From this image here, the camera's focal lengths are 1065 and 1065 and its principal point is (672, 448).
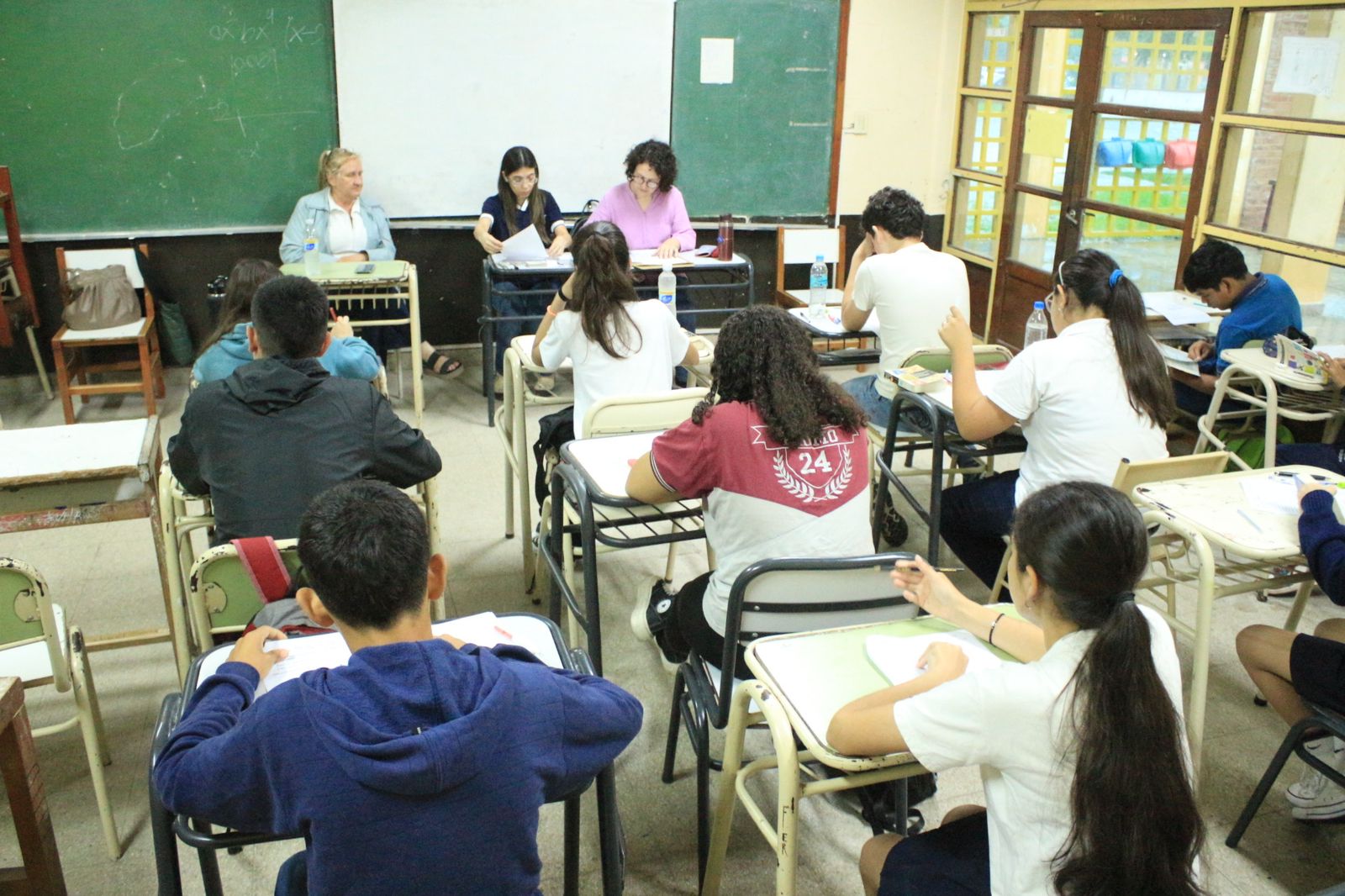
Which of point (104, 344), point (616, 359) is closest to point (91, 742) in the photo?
point (616, 359)

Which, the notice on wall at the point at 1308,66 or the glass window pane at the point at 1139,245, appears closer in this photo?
the notice on wall at the point at 1308,66

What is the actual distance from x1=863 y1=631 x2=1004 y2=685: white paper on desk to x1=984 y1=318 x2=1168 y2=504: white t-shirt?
113cm

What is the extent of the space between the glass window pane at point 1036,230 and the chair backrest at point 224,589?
477 cm

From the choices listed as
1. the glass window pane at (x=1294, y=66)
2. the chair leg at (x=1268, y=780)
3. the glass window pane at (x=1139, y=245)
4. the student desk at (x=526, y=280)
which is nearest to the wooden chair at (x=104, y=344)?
the student desk at (x=526, y=280)

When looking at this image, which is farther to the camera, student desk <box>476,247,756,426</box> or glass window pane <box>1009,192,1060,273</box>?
glass window pane <box>1009,192,1060,273</box>

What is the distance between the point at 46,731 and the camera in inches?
83.7

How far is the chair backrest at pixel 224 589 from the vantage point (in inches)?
77.0

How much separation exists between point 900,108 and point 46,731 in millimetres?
5503

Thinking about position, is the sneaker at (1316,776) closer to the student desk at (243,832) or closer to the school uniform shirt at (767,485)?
the school uniform shirt at (767,485)

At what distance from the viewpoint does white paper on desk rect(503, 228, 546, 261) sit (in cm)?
486

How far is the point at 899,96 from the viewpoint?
20.4ft

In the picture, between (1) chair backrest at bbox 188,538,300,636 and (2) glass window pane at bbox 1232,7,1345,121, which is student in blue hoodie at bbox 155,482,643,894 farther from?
(2) glass window pane at bbox 1232,7,1345,121

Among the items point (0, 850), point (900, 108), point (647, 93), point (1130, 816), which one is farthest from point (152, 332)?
point (1130, 816)

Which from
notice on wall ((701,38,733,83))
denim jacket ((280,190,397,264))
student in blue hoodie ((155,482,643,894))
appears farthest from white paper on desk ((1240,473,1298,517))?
notice on wall ((701,38,733,83))
